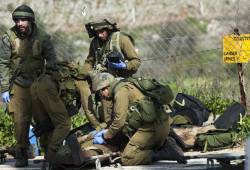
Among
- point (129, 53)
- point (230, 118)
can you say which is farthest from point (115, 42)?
point (230, 118)

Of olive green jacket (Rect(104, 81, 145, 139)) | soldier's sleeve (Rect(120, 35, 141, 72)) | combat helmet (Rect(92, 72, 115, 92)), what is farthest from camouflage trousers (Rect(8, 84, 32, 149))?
soldier's sleeve (Rect(120, 35, 141, 72))

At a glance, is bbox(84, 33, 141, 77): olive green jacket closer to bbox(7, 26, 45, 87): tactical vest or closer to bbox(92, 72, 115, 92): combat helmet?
bbox(92, 72, 115, 92): combat helmet

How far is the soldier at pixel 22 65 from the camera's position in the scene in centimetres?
904

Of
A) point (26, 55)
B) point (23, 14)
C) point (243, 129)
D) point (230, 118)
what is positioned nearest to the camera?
point (23, 14)

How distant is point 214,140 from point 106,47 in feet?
5.69

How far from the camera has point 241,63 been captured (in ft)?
40.9

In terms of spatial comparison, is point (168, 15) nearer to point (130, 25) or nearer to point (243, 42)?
point (130, 25)

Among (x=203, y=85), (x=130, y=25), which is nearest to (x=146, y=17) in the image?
(x=130, y=25)

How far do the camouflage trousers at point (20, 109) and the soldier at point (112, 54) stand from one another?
31.6 inches

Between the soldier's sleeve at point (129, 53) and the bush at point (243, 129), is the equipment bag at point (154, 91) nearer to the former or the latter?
the soldier's sleeve at point (129, 53)

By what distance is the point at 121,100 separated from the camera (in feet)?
28.5

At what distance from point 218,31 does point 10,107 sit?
44.9ft

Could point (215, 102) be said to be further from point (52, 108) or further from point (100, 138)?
point (52, 108)

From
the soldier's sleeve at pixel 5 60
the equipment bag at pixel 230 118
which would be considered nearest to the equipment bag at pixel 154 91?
the soldier's sleeve at pixel 5 60
